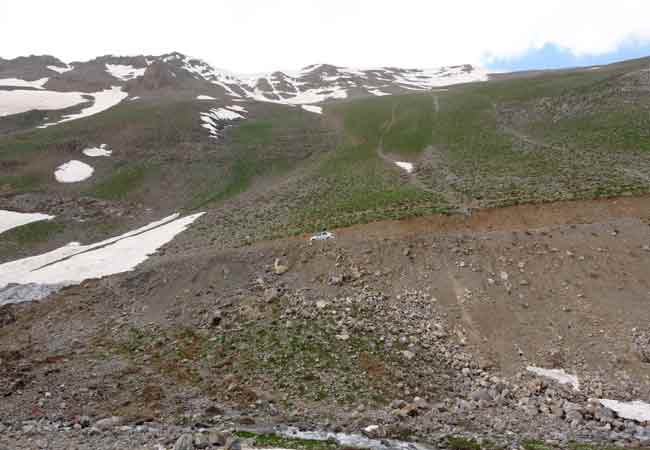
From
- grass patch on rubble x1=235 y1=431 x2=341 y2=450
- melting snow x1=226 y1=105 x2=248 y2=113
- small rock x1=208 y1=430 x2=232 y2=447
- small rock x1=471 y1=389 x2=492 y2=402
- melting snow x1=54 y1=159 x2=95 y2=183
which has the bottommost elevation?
small rock x1=471 y1=389 x2=492 y2=402

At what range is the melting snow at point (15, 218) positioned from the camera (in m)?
35.9

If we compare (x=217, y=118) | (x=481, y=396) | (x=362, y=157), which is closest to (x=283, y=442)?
(x=481, y=396)

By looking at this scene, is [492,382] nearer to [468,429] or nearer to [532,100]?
[468,429]

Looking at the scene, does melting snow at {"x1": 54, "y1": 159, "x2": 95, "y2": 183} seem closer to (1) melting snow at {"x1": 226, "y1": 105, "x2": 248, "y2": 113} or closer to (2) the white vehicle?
(1) melting snow at {"x1": 226, "y1": 105, "x2": 248, "y2": 113}

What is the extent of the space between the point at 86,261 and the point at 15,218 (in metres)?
15.4

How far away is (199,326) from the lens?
19828 millimetres

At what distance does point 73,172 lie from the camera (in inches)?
1925

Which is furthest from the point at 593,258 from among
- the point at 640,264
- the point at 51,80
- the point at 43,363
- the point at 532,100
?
the point at 51,80

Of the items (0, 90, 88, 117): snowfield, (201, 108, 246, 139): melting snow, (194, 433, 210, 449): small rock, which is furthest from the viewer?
(0, 90, 88, 117): snowfield

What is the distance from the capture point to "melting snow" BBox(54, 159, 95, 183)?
47.2m

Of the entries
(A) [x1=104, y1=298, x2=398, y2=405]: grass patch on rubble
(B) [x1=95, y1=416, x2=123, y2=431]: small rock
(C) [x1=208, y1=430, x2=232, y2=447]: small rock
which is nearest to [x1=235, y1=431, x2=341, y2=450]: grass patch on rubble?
(C) [x1=208, y1=430, x2=232, y2=447]: small rock

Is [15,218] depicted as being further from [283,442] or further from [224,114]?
[224,114]

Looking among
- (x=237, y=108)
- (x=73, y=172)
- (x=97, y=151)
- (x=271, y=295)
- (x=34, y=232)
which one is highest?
(x=237, y=108)

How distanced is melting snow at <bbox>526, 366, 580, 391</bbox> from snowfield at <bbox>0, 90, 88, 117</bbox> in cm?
9157
